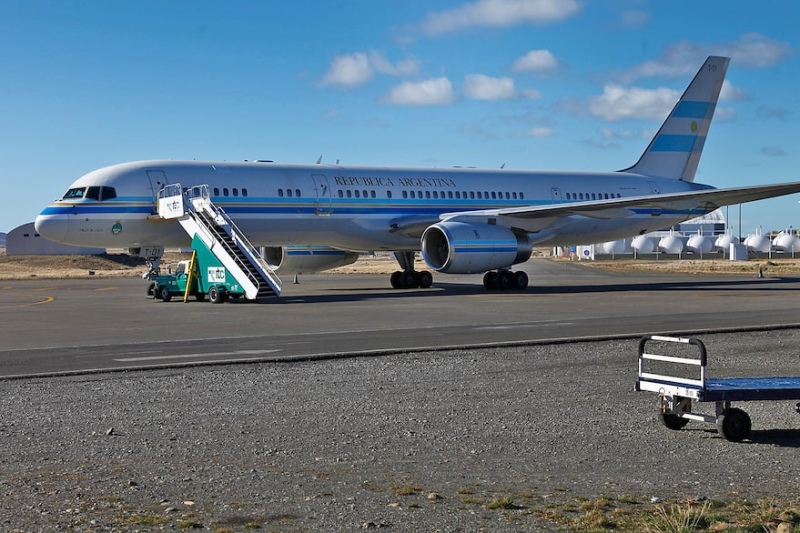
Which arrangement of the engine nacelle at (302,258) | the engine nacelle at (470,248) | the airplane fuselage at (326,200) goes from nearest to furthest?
the airplane fuselage at (326,200) → the engine nacelle at (470,248) → the engine nacelle at (302,258)

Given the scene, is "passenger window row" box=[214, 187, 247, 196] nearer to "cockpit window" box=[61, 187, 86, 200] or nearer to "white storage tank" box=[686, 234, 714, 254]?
"cockpit window" box=[61, 187, 86, 200]

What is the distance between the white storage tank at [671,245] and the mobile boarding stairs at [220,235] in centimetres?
7498

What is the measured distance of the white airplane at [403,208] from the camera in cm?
2861

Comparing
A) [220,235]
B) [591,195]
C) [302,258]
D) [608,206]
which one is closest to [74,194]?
[220,235]

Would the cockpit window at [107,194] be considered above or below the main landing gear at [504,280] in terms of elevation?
above

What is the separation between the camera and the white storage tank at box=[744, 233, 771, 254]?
315ft

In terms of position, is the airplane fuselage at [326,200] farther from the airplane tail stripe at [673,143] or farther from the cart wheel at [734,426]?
the cart wheel at [734,426]

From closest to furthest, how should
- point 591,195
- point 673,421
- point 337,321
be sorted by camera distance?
point 673,421 → point 337,321 → point 591,195

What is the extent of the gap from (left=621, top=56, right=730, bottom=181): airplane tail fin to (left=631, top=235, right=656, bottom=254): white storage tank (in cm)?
5801

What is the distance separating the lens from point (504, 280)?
32406 mm

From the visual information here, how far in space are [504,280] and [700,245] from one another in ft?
237

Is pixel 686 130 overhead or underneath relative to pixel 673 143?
overhead

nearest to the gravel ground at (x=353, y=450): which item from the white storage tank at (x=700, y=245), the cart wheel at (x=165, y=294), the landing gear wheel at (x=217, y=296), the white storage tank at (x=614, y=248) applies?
the landing gear wheel at (x=217, y=296)

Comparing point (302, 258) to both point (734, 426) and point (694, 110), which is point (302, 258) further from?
point (734, 426)
